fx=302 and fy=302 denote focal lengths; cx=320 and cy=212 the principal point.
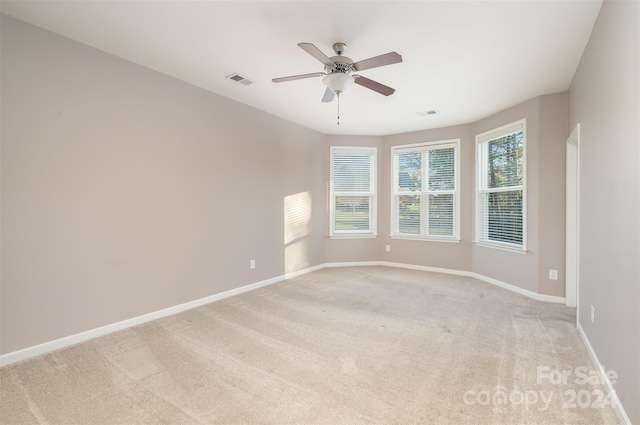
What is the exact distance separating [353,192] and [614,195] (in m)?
4.31

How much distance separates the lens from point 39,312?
2453 mm

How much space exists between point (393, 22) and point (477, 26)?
0.67 metres

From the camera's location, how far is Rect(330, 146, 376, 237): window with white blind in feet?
19.6

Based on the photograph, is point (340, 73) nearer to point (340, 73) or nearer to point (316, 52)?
point (340, 73)

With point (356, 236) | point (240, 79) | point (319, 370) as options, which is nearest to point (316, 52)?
point (240, 79)

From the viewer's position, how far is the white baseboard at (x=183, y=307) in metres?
2.40

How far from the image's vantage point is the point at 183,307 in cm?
349

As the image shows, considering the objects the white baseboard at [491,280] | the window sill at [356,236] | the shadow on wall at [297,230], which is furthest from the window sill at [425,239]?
the shadow on wall at [297,230]

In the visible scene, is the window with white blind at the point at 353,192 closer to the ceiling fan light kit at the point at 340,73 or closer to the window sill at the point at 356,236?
the window sill at the point at 356,236

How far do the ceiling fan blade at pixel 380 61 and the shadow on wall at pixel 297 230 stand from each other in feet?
9.43

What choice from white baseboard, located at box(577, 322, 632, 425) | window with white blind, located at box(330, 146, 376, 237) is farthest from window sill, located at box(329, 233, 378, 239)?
white baseboard, located at box(577, 322, 632, 425)

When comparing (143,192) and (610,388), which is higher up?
(143,192)

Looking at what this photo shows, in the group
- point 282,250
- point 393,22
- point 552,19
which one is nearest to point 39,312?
point 282,250

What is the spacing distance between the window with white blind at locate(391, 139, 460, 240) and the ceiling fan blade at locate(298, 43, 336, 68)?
12.0 feet
